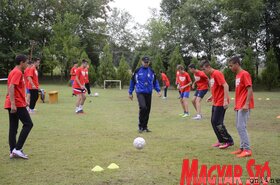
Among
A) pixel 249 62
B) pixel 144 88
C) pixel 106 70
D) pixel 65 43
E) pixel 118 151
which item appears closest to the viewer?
pixel 118 151

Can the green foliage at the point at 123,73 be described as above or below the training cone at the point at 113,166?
above

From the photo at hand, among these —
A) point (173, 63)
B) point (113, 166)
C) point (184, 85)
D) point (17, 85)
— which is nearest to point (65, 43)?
point (173, 63)

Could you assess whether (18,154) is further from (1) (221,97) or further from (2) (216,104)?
(1) (221,97)

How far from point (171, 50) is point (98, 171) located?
123ft

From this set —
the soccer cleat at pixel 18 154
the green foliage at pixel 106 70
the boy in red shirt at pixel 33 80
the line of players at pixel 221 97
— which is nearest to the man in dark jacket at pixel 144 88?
the line of players at pixel 221 97

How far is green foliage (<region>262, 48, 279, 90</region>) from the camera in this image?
35.3 m

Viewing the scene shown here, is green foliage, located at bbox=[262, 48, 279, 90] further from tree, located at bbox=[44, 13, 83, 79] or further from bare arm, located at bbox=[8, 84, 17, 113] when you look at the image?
bare arm, located at bbox=[8, 84, 17, 113]

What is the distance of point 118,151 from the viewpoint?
7770mm

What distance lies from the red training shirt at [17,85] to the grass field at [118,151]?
1.10m

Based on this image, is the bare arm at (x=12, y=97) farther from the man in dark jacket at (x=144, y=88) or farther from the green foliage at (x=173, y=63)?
the green foliage at (x=173, y=63)

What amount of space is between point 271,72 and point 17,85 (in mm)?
32187

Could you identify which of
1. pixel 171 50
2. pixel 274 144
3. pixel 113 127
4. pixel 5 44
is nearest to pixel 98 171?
pixel 274 144

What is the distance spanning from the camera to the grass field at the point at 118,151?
585cm

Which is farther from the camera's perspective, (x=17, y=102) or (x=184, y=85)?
(x=184, y=85)
